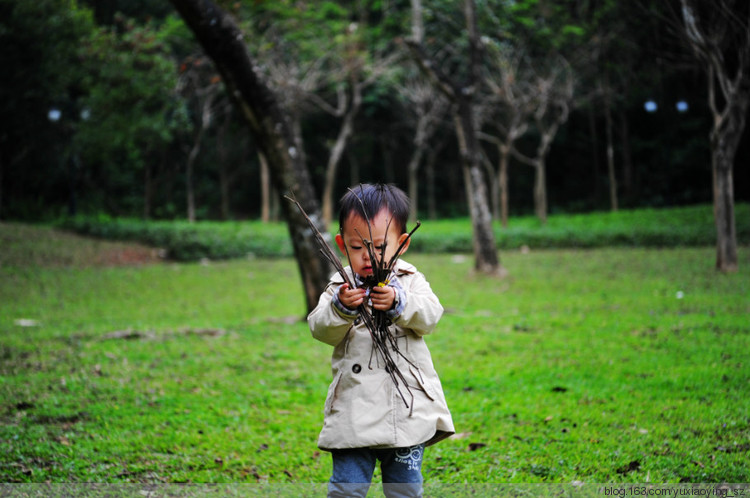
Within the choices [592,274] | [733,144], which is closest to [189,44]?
[592,274]

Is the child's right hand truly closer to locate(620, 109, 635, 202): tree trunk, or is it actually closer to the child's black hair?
the child's black hair

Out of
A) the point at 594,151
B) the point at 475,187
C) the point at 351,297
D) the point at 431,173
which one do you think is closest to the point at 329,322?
the point at 351,297

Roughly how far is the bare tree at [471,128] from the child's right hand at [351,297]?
9.03m

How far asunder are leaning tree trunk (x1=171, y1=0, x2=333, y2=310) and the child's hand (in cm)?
412

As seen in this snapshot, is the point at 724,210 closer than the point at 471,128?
Yes

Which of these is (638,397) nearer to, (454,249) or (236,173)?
(454,249)

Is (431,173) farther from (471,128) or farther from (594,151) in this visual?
(471,128)

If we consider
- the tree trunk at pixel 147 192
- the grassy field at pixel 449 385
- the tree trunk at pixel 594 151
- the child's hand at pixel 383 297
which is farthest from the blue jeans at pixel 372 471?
the tree trunk at pixel 147 192

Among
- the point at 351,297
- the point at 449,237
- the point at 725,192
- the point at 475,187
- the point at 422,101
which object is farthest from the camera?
the point at 422,101

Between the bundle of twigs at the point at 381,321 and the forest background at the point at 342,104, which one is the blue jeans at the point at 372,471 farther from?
the forest background at the point at 342,104

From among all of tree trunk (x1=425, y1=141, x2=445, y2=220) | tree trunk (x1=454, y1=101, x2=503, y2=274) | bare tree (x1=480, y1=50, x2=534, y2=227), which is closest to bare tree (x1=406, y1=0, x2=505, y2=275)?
tree trunk (x1=454, y1=101, x2=503, y2=274)

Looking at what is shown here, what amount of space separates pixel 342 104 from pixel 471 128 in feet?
40.0

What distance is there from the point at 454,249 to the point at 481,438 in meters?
13.7

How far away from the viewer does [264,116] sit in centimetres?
666
